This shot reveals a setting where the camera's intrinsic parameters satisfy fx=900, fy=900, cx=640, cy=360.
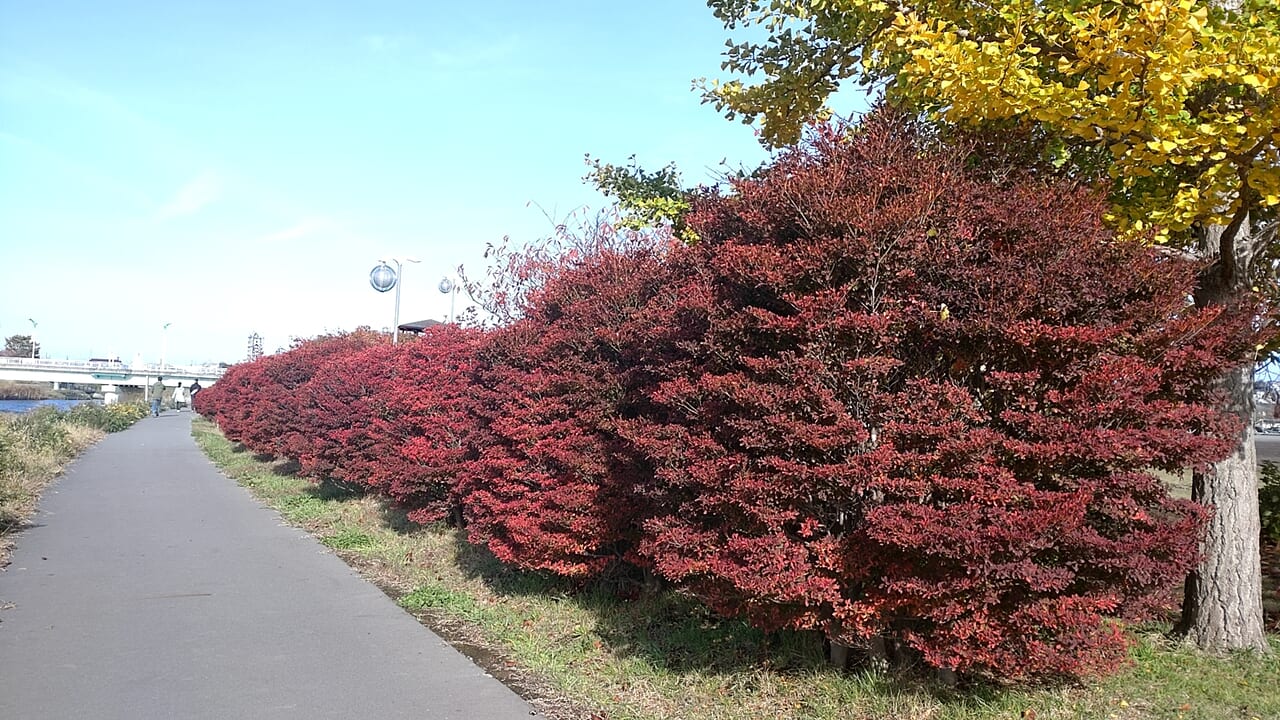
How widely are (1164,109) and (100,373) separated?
83.8m

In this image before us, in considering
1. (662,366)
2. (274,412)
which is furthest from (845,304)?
(274,412)

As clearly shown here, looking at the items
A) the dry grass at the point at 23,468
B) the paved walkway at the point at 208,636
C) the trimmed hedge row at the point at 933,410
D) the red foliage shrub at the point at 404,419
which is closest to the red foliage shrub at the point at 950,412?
the trimmed hedge row at the point at 933,410

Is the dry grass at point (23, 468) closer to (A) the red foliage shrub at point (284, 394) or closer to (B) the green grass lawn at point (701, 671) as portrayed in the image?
(A) the red foliage shrub at point (284, 394)

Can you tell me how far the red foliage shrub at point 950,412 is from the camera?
13.7 feet

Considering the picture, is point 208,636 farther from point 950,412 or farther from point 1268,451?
point 1268,451

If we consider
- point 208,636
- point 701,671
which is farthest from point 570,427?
point 208,636

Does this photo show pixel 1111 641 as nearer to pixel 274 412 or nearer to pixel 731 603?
pixel 731 603

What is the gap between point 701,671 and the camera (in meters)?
5.93

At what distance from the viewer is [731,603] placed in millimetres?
5246

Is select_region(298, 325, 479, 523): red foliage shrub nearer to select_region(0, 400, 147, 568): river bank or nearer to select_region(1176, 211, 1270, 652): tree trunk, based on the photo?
select_region(0, 400, 147, 568): river bank

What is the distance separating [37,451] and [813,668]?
21166 mm

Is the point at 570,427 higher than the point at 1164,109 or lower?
lower

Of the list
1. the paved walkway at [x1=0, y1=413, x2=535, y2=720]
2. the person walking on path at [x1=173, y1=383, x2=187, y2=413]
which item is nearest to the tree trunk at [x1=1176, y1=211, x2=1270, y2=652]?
the paved walkway at [x1=0, y1=413, x2=535, y2=720]

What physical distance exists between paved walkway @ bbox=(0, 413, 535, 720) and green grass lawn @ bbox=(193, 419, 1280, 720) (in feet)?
1.39
